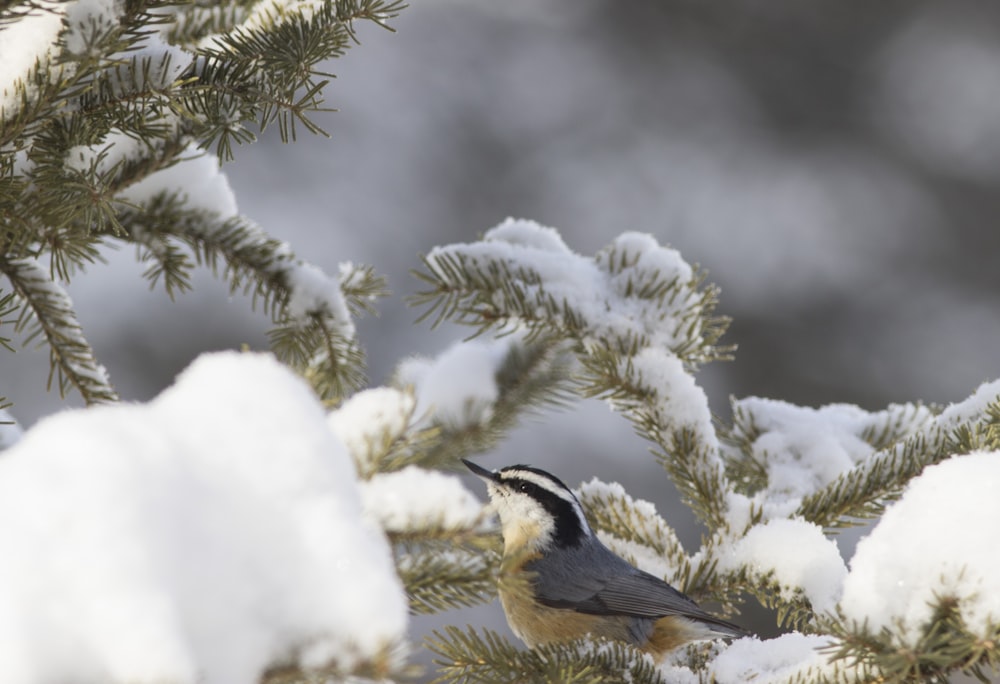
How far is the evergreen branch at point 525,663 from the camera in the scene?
4.05 feet

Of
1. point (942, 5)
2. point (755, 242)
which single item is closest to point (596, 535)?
point (755, 242)

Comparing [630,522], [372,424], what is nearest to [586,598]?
[630,522]

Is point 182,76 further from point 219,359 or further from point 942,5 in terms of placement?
point 942,5

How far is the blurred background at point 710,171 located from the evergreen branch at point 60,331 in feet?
15.2

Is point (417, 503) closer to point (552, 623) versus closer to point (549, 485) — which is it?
point (552, 623)

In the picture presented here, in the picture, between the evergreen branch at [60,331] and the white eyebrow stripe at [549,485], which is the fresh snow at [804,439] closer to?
the white eyebrow stripe at [549,485]

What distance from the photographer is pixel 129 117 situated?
4.35ft

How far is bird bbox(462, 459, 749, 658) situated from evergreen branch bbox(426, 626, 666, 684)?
0.34 m

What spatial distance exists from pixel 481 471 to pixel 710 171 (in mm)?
6140

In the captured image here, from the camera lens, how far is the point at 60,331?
1599 mm

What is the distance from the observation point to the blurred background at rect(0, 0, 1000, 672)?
22.7ft

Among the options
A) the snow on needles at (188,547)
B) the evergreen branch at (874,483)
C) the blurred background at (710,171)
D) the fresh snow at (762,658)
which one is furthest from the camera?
the blurred background at (710,171)

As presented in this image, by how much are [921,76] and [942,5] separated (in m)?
0.79

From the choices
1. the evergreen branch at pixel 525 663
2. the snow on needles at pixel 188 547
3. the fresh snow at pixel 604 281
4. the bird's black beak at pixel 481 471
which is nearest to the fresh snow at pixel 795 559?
the evergreen branch at pixel 525 663
